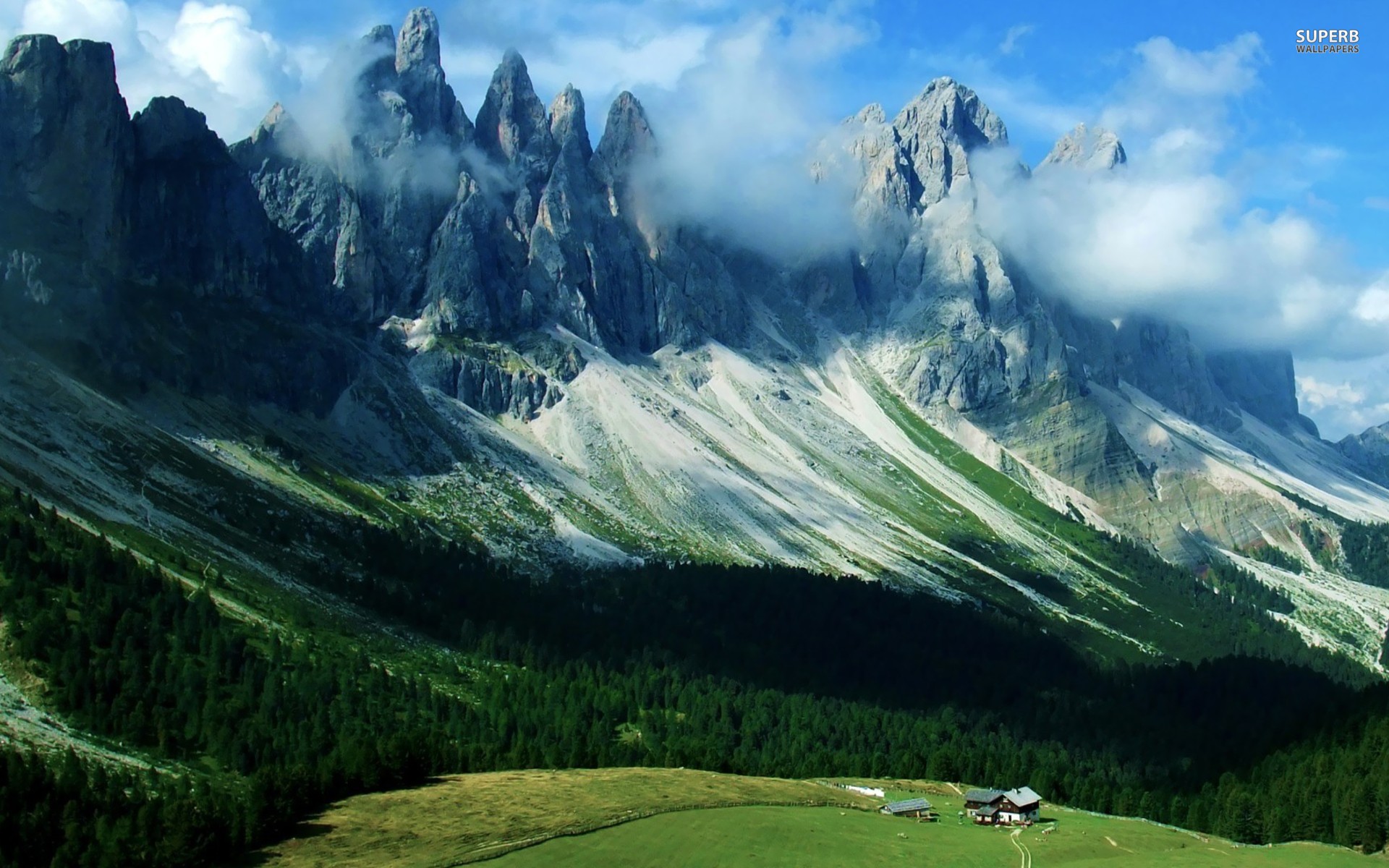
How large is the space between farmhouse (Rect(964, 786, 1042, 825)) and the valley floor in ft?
5.15

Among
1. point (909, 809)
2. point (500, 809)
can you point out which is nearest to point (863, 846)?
point (909, 809)

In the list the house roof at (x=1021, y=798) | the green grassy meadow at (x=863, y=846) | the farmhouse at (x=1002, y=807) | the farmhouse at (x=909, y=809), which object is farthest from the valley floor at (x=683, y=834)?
the house roof at (x=1021, y=798)

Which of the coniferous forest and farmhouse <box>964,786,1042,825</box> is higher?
farmhouse <box>964,786,1042,825</box>

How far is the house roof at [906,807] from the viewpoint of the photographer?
109m

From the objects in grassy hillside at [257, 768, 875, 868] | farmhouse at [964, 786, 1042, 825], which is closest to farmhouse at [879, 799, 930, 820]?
grassy hillside at [257, 768, 875, 868]

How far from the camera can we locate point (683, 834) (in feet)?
308

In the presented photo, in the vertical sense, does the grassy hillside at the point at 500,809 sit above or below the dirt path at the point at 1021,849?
below

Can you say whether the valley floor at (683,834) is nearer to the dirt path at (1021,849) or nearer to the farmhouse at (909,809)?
the dirt path at (1021,849)

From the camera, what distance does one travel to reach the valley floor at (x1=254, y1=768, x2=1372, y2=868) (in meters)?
86.9

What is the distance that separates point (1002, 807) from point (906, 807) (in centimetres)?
827

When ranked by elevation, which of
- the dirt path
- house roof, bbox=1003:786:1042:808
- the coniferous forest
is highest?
house roof, bbox=1003:786:1042:808

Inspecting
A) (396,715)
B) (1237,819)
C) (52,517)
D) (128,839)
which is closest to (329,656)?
(396,715)

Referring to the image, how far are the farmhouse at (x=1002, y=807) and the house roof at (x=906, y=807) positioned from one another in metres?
4.20

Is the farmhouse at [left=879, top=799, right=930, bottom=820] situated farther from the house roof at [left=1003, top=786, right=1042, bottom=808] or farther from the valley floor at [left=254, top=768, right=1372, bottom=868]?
the house roof at [left=1003, top=786, right=1042, bottom=808]
